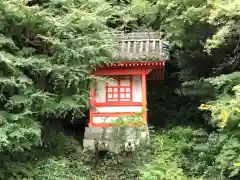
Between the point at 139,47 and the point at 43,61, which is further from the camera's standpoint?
the point at 139,47

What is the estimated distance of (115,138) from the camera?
13.8 m

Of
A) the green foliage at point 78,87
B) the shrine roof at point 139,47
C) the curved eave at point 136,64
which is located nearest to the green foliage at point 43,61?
the green foliage at point 78,87

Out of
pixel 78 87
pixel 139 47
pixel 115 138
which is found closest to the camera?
pixel 78 87

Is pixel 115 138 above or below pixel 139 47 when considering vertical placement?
below

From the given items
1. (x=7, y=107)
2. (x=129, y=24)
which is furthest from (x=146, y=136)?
(x=129, y=24)

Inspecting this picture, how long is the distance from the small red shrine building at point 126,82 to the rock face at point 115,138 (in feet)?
1.23

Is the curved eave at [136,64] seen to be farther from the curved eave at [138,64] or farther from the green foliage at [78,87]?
the green foliage at [78,87]

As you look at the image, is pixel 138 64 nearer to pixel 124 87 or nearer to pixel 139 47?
pixel 139 47

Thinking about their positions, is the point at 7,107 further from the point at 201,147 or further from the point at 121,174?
the point at 201,147

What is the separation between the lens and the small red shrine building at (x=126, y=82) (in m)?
→ 14.1

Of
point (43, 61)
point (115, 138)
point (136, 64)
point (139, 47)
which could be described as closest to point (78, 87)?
point (43, 61)

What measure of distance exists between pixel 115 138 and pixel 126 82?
1948 millimetres

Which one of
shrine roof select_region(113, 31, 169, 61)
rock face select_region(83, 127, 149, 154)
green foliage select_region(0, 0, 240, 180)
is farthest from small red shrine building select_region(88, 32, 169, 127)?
green foliage select_region(0, 0, 240, 180)

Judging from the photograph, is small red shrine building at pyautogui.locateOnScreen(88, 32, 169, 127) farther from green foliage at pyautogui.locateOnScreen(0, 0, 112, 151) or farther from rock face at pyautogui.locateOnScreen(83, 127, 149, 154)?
green foliage at pyautogui.locateOnScreen(0, 0, 112, 151)
